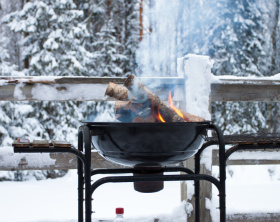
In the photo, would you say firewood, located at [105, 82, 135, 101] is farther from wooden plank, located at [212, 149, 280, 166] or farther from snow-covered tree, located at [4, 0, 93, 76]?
snow-covered tree, located at [4, 0, 93, 76]

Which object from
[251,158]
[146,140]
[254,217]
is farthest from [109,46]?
[146,140]

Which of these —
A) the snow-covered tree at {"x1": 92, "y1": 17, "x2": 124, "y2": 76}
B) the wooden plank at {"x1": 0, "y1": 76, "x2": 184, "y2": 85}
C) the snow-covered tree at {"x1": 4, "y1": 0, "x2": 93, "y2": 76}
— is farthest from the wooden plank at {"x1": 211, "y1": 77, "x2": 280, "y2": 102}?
the snow-covered tree at {"x1": 92, "y1": 17, "x2": 124, "y2": 76}

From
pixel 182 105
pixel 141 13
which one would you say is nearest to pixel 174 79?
pixel 182 105

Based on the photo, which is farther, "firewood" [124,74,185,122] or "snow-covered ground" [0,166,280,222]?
"snow-covered ground" [0,166,280,222]

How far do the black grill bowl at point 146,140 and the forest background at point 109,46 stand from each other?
7.02ft

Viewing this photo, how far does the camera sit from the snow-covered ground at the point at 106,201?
3.14 meters

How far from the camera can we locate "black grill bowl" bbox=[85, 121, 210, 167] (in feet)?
4.59

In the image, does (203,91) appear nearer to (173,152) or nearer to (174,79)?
(174,79)

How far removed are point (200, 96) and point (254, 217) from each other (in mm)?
979

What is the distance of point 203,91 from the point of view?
2.41 m

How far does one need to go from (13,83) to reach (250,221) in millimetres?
1998

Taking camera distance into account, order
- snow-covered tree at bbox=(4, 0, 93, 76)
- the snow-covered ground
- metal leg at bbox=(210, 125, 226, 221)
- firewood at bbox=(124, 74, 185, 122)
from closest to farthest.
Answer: metal leg at bbox=(210, 125, 226, 221) → firewood at bbox=(124, 74, 185, 122) → the snow-covered ground → snow-covered tree at bbox=(4, 0, 93, 76)

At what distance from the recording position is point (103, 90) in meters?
2.38

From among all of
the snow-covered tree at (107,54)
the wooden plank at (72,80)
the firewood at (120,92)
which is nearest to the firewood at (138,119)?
the firewood at (120,92)
